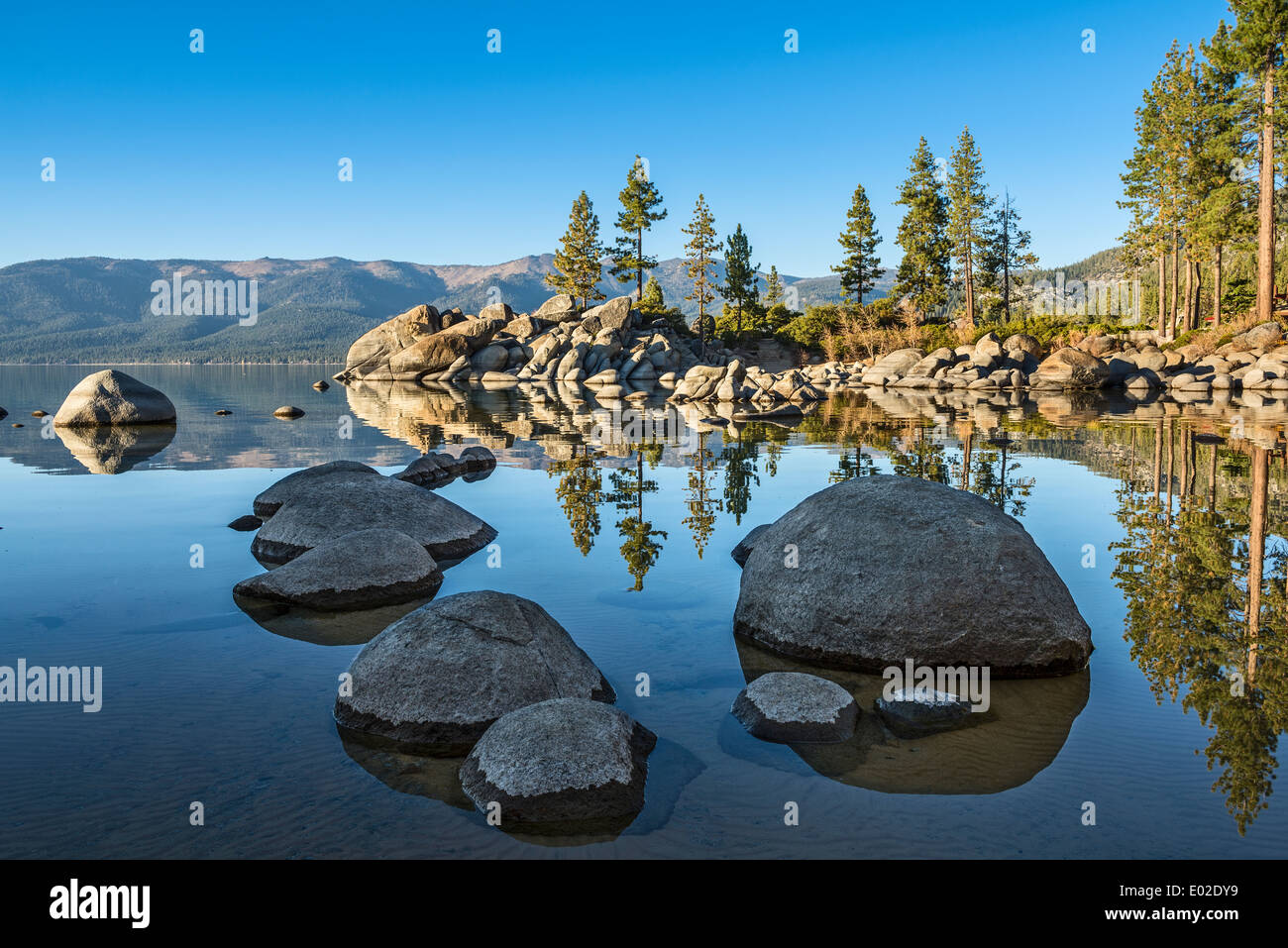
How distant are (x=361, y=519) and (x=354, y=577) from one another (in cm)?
178

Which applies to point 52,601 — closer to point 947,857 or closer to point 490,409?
point 947,857

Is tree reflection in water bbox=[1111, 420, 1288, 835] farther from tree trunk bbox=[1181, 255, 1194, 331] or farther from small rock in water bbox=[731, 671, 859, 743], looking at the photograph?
tree trunk bbox=[1181, 255, 1194, 331]

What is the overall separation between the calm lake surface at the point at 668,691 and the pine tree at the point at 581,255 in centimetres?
6727

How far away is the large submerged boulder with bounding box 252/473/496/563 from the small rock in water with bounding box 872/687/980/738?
19.9 ft

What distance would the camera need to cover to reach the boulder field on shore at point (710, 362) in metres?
39.1

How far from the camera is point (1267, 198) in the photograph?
41531 millimetres

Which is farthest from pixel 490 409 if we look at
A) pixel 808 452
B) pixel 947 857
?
pixel 947 857

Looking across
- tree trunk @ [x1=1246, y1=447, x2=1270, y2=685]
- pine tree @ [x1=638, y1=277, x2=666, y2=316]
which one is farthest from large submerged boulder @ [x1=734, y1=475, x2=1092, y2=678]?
pine tree @ [x1=638, y1=277, x2=666, y2=316]

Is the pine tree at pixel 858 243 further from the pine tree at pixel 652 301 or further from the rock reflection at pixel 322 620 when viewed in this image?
the rock reflection at pixel 322 620

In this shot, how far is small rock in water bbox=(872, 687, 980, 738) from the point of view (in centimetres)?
568

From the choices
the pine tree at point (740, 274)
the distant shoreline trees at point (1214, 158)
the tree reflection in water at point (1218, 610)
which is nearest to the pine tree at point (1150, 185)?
the distant shoreline trees at point (1214, 158)

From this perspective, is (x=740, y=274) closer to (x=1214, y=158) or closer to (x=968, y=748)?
(x=1214, y=158)

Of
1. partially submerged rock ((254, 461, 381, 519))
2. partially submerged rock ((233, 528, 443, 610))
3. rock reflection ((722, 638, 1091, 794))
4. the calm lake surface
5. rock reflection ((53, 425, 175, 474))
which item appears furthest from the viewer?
rock reflection ((53, 425, 175, 474))

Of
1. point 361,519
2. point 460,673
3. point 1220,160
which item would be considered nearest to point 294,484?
point 361,519
